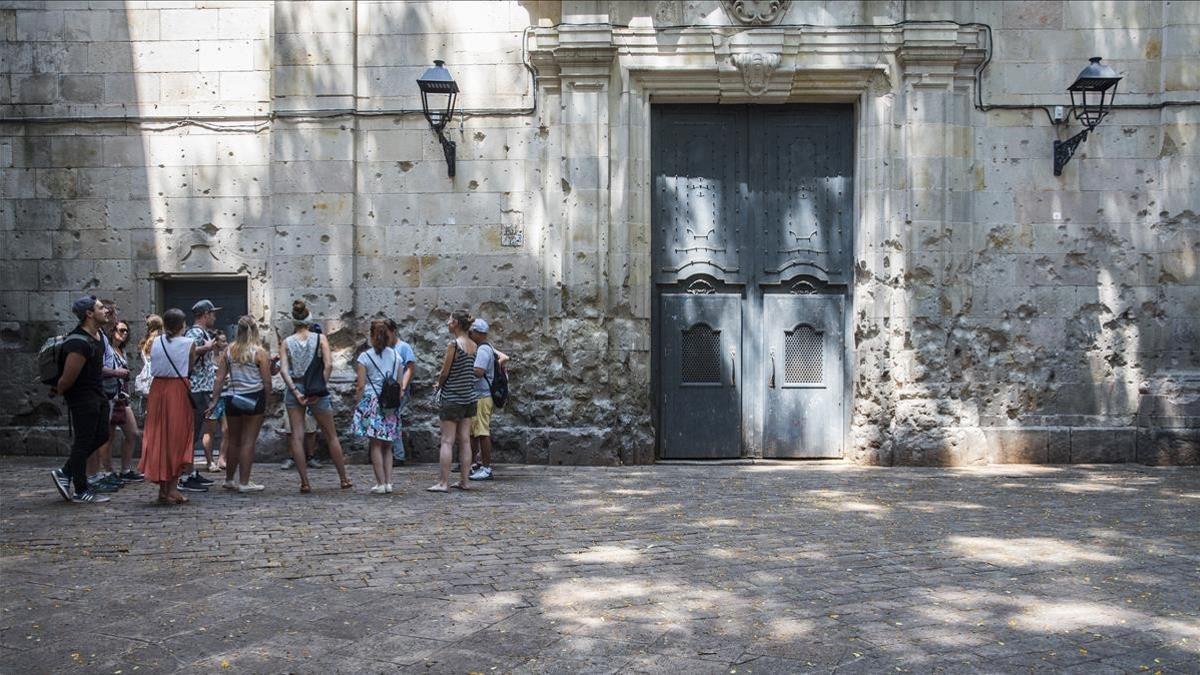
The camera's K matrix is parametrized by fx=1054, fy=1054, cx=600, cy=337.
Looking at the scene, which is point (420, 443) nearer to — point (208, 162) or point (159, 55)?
point (208, 162)

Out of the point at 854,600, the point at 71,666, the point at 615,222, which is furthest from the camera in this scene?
the point at 615,222

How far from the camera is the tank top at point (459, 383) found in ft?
30.3

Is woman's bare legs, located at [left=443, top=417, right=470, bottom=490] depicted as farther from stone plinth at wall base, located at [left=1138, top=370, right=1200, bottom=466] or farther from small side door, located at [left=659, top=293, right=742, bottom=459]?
stone plinth at wall base, located at [left=1138, top=370, right=1200, bottom=466]

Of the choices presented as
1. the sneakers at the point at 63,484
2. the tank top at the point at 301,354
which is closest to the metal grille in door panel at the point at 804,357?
the tank top at the point at 301,354

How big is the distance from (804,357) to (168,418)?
266 inches

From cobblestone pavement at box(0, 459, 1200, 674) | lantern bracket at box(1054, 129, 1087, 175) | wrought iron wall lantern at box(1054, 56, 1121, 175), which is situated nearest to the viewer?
cobblestone pavement at box(0, 459, 1200, 674)

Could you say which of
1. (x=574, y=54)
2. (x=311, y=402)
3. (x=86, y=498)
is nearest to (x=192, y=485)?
(x=86, y=498)

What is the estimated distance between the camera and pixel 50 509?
27.7ft

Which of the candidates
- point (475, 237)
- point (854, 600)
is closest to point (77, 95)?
point (475, 237)

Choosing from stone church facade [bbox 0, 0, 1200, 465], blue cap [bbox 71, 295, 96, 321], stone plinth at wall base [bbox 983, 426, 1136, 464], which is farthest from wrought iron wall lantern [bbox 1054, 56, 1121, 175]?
blue cap [bbox 71, 295, 96, 321]

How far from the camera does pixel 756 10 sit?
11.5 m

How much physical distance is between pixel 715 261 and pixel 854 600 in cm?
671

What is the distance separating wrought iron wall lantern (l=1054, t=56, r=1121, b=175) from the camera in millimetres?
10859

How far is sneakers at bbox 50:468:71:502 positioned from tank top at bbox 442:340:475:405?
3157mm
